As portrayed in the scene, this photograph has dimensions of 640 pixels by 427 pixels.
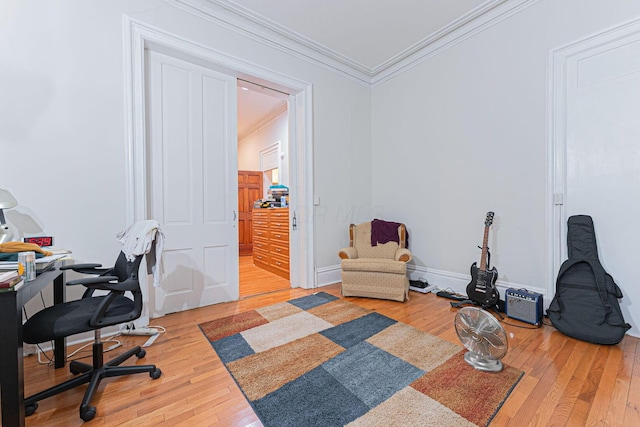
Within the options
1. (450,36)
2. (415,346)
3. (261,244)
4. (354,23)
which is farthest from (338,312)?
(450,36)

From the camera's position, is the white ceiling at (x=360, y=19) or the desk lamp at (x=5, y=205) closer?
the desk lamp at (x=5, y=205)

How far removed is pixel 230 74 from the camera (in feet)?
10.1

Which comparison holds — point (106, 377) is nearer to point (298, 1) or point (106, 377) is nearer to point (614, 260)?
point (298, 1)

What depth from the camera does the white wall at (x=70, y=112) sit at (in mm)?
1950

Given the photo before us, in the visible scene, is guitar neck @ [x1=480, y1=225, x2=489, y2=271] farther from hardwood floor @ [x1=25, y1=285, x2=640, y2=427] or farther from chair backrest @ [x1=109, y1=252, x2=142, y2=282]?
chair backrest @ [x1=109, y1=252, x2=142, y2=282]

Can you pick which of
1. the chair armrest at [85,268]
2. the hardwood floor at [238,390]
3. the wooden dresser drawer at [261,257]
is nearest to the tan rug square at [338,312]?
the hardwood floor at [238,390]

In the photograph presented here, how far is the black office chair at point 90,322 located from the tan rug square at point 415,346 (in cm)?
157

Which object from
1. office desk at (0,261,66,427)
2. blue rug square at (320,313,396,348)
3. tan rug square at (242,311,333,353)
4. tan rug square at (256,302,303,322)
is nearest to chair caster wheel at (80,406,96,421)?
office desk at (0,261,66,427)

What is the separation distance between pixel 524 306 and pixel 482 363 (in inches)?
41.3

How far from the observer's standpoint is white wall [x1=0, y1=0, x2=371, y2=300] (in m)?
1.95

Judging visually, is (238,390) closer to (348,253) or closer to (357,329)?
(357,329)

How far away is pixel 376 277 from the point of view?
3.11 m

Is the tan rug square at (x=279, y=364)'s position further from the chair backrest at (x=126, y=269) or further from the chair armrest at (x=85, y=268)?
the chair armrest at (x=85, y=268)

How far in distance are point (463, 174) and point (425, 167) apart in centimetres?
51
